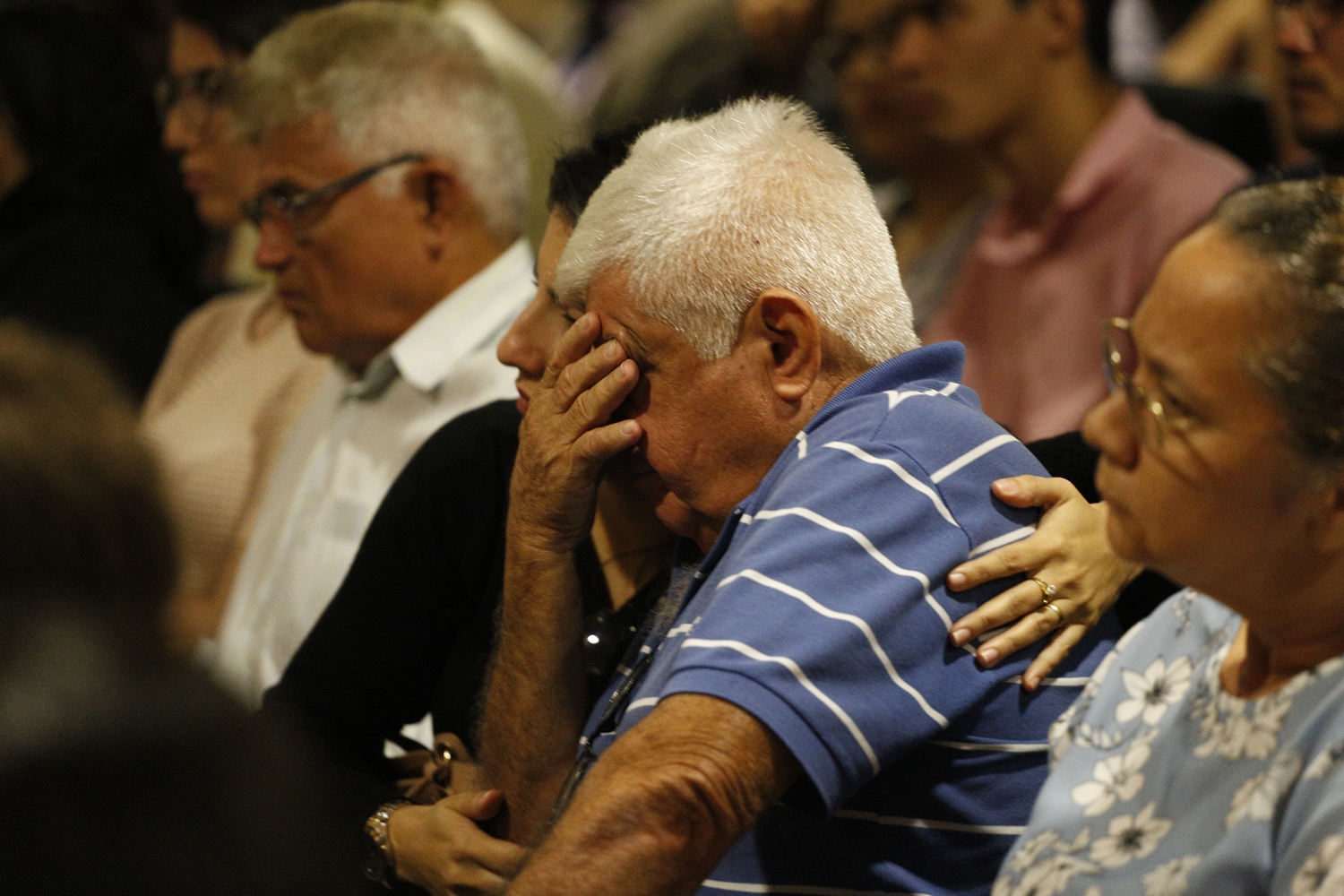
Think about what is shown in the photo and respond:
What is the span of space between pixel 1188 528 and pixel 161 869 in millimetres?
742

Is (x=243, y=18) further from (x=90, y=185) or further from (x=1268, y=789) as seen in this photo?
(x=1268, y=789)

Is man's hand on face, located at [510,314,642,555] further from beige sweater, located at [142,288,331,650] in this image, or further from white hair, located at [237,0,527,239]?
beige sweater, located at [142,288,331,650]

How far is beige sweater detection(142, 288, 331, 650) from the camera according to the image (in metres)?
2.92

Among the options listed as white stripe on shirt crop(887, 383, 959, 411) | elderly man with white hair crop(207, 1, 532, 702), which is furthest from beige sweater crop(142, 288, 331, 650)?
white stripe on shirt crop(887, 383, 959, 411)

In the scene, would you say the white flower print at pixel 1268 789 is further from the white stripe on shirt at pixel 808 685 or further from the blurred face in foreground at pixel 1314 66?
the blurred face in foreground at pixel 1314 66

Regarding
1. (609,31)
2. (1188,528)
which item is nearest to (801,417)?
(1188,528)

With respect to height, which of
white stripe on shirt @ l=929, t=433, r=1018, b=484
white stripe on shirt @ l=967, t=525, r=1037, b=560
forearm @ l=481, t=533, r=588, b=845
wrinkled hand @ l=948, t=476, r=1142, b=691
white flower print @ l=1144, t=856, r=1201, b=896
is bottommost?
forearm @ l=481, t=533, r=588, b=845

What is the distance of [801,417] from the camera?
4.85 feet

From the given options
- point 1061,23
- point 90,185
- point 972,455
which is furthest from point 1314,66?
point 90,185

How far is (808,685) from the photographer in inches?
46.6

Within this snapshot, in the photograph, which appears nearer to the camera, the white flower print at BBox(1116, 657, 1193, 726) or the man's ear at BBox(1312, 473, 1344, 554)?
the man's ear at BBox(1312, 473, 1344, 554)

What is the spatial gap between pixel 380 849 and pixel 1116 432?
3.23 feet

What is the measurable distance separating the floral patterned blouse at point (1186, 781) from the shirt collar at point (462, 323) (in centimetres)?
124

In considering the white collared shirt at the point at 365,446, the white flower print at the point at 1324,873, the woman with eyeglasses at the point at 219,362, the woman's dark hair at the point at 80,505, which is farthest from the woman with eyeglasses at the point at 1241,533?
the woman with eyeglasses at the point at 219,362
